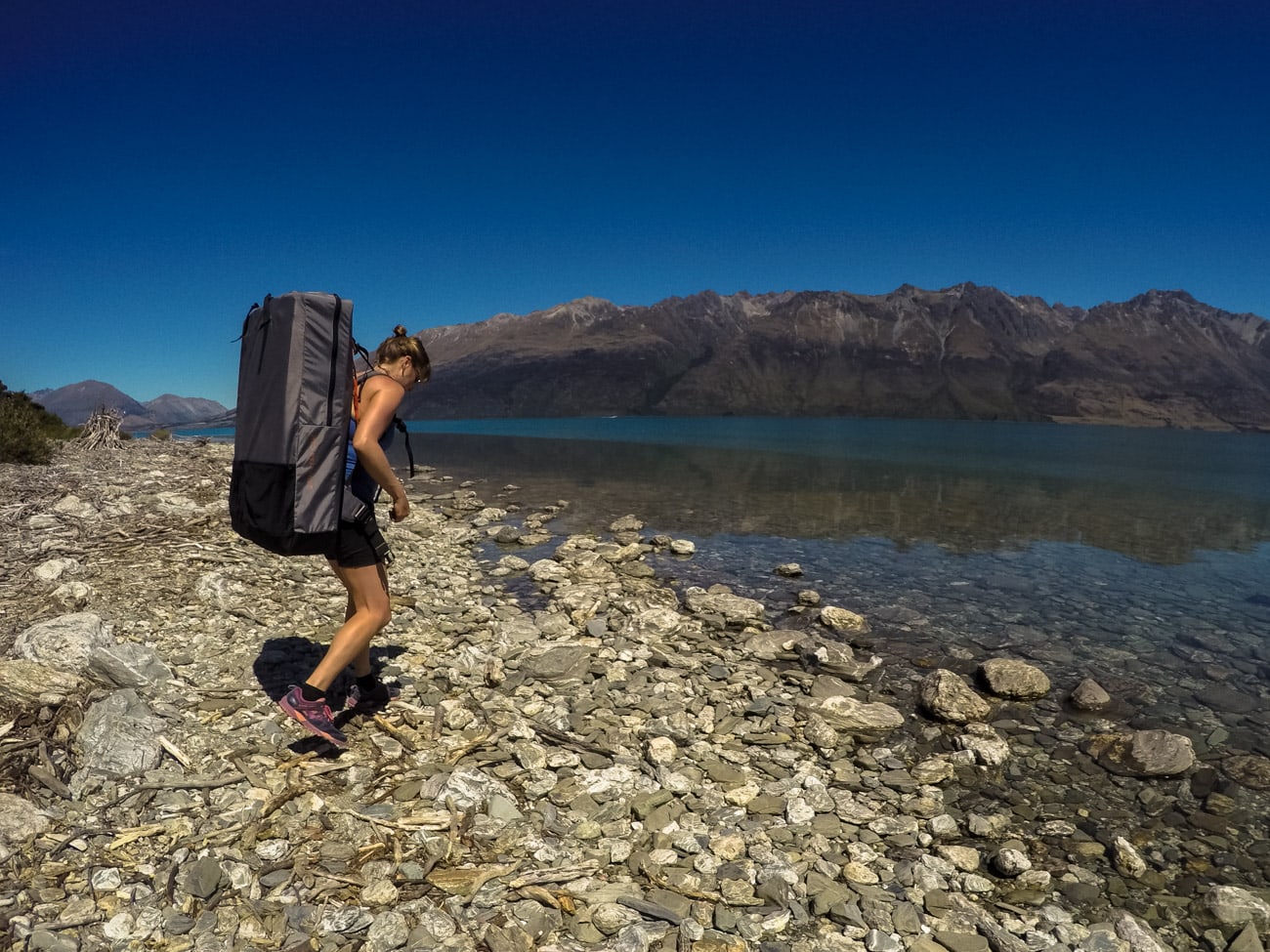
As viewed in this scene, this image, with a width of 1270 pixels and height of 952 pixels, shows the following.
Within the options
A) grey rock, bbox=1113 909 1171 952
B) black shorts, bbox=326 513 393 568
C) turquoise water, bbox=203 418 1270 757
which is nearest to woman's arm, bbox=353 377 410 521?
black shorts, bbox=326 513 393 568

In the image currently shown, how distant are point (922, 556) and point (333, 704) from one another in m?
17.3

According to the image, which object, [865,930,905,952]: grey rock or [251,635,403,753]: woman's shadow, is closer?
[865,930,905,952]: grey rock

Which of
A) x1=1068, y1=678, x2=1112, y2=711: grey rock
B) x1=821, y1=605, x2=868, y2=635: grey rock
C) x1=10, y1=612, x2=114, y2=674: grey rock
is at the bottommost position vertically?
x1=1068, y1=678, x2=1112, y2=711: grey rock

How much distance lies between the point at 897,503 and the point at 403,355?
31.3 metres

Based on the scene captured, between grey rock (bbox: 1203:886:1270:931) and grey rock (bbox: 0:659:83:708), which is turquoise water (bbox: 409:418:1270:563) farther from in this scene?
grey rock (bbox: 0:659:83:708)

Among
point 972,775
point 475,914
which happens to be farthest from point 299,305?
point 972,775

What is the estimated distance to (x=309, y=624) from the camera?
8.41 metres

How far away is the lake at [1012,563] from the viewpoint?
10781 mm

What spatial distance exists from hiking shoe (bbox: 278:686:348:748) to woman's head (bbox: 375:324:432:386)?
2.81 meters

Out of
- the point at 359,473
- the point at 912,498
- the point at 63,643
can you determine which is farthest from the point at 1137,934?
Answer: the point at 912,498

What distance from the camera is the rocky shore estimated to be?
4.11 m

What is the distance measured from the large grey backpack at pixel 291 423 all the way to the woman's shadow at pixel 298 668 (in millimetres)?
2178

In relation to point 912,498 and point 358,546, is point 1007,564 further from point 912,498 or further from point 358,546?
point 358,546

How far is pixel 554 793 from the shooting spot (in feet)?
18.0
